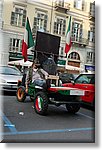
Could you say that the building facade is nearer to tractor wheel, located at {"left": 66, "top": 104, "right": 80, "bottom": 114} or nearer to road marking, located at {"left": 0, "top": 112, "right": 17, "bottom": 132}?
tractor wheel, located at {"left": 66, "top": 104, "right": 80, "bottom": 114}

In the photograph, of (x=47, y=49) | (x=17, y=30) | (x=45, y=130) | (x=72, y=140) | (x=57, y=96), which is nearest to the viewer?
(x=72, y=140)

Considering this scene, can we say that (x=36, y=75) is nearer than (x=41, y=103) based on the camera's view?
No

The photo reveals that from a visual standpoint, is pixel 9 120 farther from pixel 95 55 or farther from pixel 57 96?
pixel 95 55

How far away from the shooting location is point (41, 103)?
12.2 ft

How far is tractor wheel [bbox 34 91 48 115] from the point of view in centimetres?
363

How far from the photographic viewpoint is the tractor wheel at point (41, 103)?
11.9 feet

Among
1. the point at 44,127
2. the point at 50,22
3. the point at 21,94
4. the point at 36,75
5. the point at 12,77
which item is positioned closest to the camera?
the point at 44,127

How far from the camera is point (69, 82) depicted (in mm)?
5273

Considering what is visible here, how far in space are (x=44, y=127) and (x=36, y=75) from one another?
1342 mm

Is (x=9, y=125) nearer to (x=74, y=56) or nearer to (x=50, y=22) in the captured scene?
(x=50, y=22)

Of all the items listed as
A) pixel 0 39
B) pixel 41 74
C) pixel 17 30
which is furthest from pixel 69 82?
pixel 0 39

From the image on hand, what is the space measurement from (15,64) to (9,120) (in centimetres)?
324

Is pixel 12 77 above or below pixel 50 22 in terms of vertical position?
below

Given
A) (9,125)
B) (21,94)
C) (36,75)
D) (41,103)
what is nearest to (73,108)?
(41,103)
